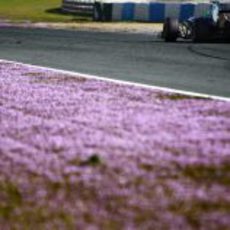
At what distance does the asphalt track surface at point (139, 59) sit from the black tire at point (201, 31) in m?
0.54

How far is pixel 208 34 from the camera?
23.5 metres

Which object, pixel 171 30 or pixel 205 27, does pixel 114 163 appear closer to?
pixel 205 27

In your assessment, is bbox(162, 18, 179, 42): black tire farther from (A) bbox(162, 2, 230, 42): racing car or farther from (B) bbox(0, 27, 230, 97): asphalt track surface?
(B) bbox(0, 27, 230, 97): asphalt track surface

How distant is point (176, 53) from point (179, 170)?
1325cm

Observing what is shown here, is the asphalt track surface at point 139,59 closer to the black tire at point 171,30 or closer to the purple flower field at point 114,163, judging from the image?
the black tire at point 171,30

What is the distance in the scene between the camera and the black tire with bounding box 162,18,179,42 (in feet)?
78.3

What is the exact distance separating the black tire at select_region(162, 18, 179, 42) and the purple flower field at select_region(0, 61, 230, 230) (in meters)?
13.7

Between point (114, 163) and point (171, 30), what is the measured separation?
17845 millimetres

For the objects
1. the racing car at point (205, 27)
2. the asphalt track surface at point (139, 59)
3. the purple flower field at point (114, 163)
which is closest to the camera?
the purple flower field at point (114, 163)

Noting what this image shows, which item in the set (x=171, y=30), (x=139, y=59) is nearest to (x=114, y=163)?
(x=139, y=59)

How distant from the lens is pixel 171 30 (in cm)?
2398

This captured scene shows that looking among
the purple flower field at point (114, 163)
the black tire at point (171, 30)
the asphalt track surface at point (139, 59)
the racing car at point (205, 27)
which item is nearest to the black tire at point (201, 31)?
the racing car at point (205, 27)

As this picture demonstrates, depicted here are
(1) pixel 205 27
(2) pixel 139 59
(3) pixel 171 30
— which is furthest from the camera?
(3) pixel 171 30

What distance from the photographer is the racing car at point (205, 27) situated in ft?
76.2
